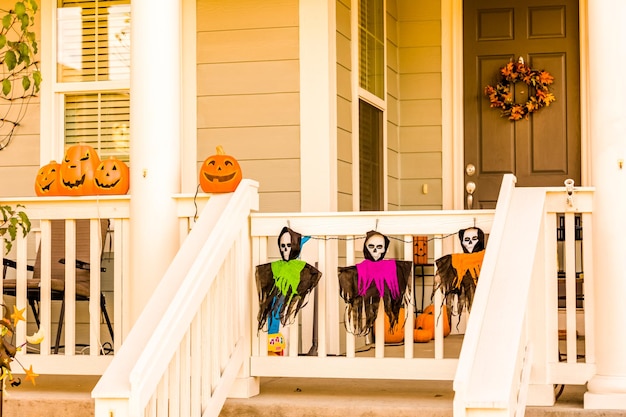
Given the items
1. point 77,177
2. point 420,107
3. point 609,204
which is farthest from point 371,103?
point 609,204

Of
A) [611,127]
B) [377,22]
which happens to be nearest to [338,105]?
[377,22]

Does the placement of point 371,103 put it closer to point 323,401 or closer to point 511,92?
point 511,92

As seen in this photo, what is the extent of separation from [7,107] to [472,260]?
10.8 feet

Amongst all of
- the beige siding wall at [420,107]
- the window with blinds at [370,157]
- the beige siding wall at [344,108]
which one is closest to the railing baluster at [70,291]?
the beige siding wall at [344,108]

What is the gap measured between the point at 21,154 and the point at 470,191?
2.96 metres

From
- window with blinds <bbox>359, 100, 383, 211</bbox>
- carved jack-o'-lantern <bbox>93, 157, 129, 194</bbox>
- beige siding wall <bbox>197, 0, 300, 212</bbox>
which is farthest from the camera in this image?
window with blinds <bbox>359, 100, 383, 211</bbox>

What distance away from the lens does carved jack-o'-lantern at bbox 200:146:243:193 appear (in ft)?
15.9

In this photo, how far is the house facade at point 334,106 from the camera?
4508mm

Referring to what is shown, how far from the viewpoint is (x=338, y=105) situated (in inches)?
226

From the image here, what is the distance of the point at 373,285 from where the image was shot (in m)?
4.25

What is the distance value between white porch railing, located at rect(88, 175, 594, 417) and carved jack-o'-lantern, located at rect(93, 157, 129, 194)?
787mm

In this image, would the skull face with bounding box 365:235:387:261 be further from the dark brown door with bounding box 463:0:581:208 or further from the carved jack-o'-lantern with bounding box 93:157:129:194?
the dark brown door with bounding box 463:0:581:208

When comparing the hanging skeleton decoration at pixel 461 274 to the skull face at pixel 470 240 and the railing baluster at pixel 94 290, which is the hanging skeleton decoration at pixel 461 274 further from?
the railing baluster at pixel 94 290

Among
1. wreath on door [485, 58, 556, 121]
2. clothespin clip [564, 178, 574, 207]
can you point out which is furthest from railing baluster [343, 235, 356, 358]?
wreath on door [485, 58, 556, 121]
